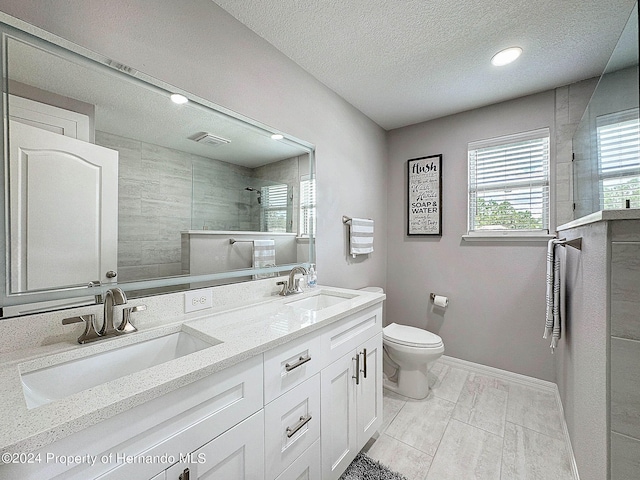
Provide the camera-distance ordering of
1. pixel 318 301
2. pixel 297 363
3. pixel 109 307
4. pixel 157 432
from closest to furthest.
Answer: pixel 157 432 → pixel 109 307 → pixel 297 363 → pixel 318 301

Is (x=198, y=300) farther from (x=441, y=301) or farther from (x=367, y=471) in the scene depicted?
(x=441, y=301)

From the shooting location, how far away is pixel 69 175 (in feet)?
3.08

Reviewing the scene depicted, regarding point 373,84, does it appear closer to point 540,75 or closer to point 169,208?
point 540,75

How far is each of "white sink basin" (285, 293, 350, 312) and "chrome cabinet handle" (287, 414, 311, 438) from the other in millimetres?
619

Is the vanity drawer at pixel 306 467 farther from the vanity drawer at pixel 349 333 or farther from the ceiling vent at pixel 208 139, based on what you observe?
the ceiling vent at pixel 208 139

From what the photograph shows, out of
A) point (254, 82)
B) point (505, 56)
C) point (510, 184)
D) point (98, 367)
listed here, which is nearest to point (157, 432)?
point (98, 367)

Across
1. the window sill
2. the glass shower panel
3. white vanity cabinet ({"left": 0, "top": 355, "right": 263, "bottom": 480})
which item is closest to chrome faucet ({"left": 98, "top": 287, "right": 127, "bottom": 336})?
white vanity cabinet ({"left": 0, "top": 355, "right": 263, "bottom": 480})

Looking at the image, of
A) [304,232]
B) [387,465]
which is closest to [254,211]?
[304,232]

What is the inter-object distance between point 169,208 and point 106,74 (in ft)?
1.79

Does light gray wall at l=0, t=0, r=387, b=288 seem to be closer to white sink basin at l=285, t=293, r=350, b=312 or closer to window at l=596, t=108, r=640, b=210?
white sink basin at l=285, t=293, r=350, b=312

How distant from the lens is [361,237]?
8.05ft

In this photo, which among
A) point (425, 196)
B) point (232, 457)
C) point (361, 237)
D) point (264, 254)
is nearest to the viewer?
point (232, 457)

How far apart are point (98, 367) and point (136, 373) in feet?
1.04

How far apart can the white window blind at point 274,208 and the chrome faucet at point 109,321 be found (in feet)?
2.76
